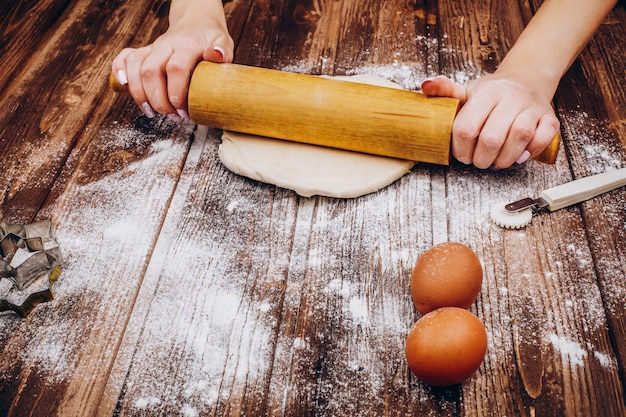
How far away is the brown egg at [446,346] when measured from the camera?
1047 mm

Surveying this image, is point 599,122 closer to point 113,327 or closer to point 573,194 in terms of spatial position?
point 573,194

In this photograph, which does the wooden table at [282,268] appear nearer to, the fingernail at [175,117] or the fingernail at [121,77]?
the fingernail at [175,117]

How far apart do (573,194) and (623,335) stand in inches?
15.3

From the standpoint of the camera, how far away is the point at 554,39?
1.59 m

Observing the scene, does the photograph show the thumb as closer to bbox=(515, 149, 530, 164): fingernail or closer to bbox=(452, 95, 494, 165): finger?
bbox=(452, 95, 494, 165): finger

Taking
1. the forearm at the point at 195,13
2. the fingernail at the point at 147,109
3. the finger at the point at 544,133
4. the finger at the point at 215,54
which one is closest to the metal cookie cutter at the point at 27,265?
the fingernail at the point at 147,109

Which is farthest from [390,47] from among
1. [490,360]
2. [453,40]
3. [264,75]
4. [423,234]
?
[490,360]

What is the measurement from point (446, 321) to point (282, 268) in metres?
0.47

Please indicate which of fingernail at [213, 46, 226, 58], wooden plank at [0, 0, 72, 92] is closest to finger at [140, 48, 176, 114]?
fingernail at [213, 46, 226, 58]

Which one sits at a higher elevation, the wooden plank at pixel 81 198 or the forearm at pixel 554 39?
the forearm at pixel 554 39

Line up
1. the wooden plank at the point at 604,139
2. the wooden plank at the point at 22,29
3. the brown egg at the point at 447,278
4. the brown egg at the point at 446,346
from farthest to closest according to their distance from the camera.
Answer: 1. the wooden plank at the point at 22,29
2. the wooden plank at the point at 604,139
3. the brown egg at the point at 447,278
4. the brown egg at the point at 446,346

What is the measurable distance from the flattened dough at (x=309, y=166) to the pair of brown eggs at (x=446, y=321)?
1.25 ft

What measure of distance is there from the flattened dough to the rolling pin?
3cm

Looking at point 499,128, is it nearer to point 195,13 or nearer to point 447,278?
point 447,278
